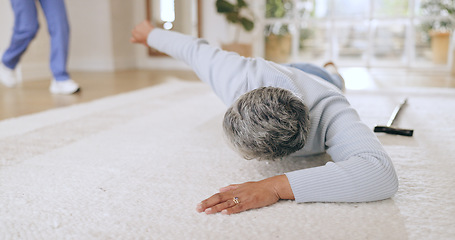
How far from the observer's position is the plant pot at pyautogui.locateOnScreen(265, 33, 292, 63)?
17.8 feet

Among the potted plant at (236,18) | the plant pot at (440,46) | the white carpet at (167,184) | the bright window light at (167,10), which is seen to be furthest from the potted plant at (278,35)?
the white carpet at (167,184)

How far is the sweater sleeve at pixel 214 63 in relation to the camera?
1081mm

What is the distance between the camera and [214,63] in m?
1.16

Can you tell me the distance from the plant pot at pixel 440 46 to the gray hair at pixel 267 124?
16.6 feet

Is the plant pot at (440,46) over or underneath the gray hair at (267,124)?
underneath

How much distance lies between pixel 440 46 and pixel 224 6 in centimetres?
295

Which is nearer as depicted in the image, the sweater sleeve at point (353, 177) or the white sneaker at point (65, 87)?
the sweater sleeve at point (353, 177)

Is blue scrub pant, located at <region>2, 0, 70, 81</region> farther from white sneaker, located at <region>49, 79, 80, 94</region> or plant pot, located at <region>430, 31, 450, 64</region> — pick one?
plant pot, located at <region>430, 31, 450, 64</region>

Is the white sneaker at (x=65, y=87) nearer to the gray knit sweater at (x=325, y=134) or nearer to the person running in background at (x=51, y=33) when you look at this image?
the person running in background at (x=51, y=33)

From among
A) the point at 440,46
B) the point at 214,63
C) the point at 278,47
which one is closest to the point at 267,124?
the point at 214,63

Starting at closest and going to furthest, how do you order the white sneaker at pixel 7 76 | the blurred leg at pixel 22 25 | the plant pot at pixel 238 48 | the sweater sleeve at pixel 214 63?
the sweater sleeve at pixel 214 63 < the blurred leg at pixel 22 25 < the white sneaker at pixel 7 76 < the plant pot at pixel 238 48

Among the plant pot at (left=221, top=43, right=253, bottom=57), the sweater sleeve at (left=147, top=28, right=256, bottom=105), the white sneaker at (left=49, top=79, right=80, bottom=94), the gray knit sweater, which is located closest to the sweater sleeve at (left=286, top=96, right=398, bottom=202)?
the gray knit sweater

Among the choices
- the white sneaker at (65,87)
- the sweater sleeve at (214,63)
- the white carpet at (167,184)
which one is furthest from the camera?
the white sneaker at (65,87)

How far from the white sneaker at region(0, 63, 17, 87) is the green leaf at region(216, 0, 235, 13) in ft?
8.03
